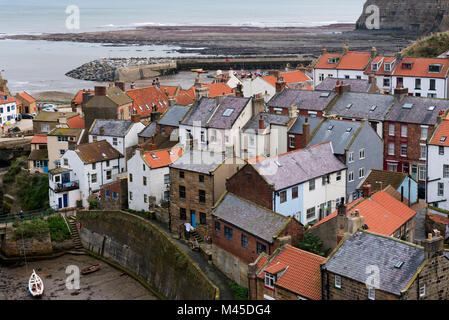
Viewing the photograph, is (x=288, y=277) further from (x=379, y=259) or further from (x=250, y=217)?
(x=250, y=217)

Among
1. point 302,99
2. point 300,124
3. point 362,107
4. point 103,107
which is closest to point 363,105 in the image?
point 362,107

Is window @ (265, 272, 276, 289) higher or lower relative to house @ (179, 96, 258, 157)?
lower

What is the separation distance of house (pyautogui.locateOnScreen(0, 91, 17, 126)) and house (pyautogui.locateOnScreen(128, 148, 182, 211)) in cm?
3887

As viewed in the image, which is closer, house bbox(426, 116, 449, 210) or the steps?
house bbox(426, 116, 449, 210)

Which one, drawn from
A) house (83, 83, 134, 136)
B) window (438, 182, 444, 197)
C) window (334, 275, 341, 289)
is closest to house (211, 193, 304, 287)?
window (334, 275, 341, 289)

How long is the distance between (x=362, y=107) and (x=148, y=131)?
59.6 feet

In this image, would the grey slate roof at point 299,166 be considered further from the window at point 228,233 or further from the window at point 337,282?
the window at point 337,282

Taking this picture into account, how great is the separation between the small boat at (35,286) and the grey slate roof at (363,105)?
27.9m

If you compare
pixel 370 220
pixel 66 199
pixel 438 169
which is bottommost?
pixel 66 199

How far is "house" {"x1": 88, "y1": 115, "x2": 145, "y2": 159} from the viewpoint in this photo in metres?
57.9

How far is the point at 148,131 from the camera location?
58156 mm

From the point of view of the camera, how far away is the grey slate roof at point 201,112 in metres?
55.0

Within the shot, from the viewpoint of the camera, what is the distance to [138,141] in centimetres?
5850

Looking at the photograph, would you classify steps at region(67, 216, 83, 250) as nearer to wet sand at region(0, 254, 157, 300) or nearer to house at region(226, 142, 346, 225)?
wet sand at region(0, 254, 157, 300)
